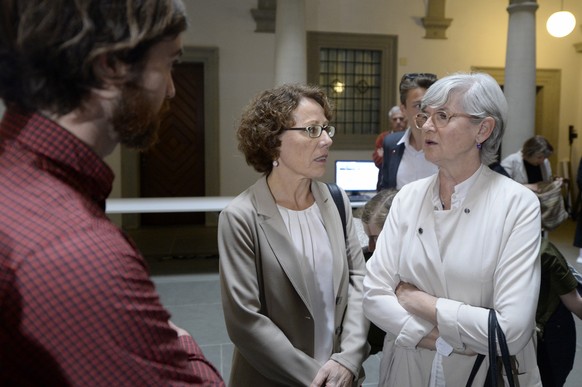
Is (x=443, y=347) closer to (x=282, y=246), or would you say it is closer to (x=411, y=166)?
(x=282, y=246)

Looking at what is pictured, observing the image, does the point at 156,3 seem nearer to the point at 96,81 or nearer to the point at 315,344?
the point at 96,81

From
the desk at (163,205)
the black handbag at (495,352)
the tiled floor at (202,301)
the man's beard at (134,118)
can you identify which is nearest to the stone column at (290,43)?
the desk at (163,205)

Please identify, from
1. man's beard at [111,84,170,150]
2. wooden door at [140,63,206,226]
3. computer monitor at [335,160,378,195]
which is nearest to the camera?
man's beard at [111,84,170,150]

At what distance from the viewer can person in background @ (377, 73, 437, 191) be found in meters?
2.89

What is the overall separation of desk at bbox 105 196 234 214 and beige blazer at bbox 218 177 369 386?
4.08 m

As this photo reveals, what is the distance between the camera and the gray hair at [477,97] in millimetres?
1668

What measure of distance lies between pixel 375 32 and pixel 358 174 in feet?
13.6

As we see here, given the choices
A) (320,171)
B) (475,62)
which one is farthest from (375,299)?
(475,62)

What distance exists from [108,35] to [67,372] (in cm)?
48

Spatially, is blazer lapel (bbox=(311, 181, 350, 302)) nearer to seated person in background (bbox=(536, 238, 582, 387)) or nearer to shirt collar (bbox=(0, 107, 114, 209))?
seated person in background (bbox=(536, 238, 582, 387))

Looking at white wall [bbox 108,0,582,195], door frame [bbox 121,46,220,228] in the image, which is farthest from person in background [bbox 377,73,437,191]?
door frame [bbox 121,46,220,228]

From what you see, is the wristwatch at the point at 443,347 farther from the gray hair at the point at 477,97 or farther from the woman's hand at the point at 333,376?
the gray hair at the point at 477,97

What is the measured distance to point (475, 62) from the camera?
1033 cm

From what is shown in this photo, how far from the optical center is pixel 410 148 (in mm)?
3000
